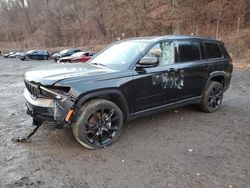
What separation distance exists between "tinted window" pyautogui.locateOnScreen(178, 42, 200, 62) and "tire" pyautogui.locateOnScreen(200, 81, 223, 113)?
2.57 ft

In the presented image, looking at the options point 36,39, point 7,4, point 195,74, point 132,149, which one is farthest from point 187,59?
point 7,4

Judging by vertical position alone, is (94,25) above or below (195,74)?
above

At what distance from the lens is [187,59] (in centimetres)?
535

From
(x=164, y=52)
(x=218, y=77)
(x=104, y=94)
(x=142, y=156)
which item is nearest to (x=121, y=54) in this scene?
(x=164, y=52)

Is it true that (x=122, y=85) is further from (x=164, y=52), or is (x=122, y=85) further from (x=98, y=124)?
(x=164, y=52)

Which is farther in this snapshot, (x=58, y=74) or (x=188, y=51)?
(x=188, y=51)

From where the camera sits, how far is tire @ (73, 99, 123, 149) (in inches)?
156

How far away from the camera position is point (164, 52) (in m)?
5.01

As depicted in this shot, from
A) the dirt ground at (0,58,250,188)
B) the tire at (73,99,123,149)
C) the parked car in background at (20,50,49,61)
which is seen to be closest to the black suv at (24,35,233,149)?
the tire at (73,99,123,149)

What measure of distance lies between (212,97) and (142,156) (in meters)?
2.84

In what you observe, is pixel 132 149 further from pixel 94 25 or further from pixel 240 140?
pixel 94 25

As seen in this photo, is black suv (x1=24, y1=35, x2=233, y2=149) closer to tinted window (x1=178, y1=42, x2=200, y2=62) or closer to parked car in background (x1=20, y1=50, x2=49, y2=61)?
tinted window (x1=178, y1=42, x2=200, y2=62)

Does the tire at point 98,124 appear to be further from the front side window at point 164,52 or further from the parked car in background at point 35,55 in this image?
the parked car in background at point 35,55

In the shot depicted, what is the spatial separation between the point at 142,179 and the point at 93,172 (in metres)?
0.66
